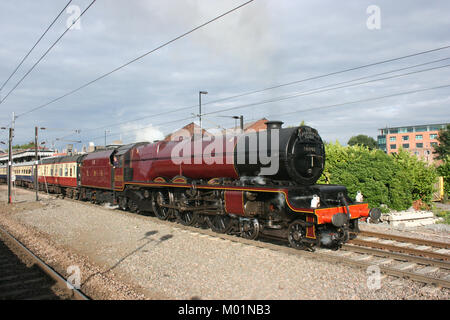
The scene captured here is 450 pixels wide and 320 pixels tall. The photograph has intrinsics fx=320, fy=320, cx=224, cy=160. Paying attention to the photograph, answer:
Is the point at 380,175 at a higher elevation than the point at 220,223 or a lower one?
higher

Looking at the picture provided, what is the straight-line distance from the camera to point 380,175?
1417 centimetres

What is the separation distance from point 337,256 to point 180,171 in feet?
21.5

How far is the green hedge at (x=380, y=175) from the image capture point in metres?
14.2

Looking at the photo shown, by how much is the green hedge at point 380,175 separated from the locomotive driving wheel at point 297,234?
7026 mm

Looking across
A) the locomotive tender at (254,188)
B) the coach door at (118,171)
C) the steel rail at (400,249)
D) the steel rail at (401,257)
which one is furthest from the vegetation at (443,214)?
the coach door at (118,171)

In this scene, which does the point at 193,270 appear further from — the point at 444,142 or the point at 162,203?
the point at 444,142

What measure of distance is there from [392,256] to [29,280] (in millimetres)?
8437

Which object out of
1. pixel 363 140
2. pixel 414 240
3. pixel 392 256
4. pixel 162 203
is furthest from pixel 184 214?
pixel 363 140

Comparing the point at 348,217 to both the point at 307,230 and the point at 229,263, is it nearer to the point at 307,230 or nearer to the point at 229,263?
the point at 307,230

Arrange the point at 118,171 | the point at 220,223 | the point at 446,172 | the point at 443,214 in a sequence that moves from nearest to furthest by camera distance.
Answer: the point at 220,223, the point at 443,214, the point at 118,171, the point at 446,172

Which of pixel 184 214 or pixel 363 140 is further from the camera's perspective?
pixel 363 140

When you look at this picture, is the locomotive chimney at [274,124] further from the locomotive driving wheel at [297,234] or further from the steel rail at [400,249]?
the steel rail at [400,249]

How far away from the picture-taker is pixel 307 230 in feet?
27.0

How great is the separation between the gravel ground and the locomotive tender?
0.96 meters
